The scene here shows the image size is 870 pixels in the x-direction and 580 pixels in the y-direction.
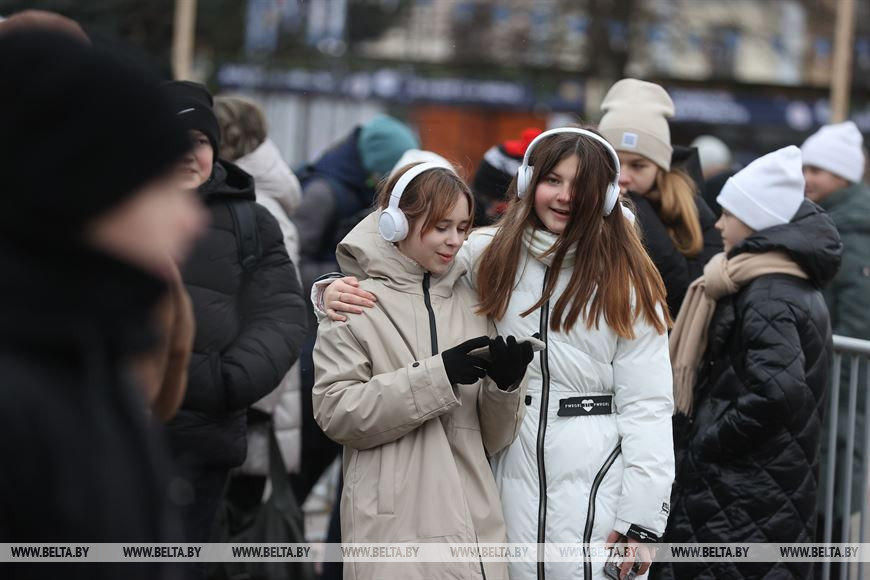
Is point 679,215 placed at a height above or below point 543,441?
above

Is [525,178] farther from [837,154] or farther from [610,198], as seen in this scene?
[837,154]

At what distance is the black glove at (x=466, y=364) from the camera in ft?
10.1

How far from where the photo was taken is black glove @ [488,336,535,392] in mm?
3037

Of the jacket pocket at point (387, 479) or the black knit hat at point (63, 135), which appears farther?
the jacket pocket at point (387, 479)

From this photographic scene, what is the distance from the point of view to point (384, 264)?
337 cm

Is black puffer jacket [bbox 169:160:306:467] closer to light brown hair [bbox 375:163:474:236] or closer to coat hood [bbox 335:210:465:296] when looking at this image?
coat hood [bbox 335:210:465:296]

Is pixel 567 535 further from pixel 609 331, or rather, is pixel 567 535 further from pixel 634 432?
pixel 609 331

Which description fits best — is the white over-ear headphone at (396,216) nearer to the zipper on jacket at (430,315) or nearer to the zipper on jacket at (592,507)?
the zipper on jacket at (430,315)

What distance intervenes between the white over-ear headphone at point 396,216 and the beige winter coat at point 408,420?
73 mm

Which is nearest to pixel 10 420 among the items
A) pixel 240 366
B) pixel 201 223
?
pixel 201 223

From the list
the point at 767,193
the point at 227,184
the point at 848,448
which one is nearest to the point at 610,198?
the point at 767,193

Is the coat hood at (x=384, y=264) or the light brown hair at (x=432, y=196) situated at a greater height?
the light brown hair at (x=432, y=196)

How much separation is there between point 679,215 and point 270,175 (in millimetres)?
1850

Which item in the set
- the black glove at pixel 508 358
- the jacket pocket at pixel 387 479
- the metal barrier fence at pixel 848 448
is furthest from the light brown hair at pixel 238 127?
the metal barrier fence at pixel 848 448
